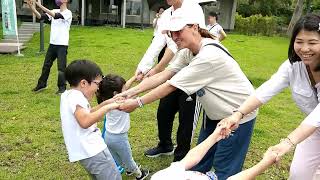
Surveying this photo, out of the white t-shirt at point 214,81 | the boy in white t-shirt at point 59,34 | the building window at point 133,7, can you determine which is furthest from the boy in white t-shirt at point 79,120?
the building window at point 133,7

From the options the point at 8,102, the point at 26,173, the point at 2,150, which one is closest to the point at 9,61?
the point at 8,102

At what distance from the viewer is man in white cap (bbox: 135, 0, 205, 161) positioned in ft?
13.5

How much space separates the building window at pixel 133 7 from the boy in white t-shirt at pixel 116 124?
25.2m

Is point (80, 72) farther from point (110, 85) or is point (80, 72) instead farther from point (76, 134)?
point (110, 85)

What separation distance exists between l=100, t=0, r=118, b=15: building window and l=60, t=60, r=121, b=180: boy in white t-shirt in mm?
25434

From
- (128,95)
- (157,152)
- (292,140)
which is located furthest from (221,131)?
(157,152)

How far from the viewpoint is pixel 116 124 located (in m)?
3.93

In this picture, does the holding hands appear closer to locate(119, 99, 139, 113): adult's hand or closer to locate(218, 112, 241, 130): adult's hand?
locate(218, 112, 241, 130): adult's hand

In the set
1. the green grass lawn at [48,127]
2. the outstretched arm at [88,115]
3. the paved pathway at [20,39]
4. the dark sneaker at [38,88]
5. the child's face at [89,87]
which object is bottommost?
the green grass lawn at [48,127]

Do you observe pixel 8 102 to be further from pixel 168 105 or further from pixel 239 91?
pixel 239 91

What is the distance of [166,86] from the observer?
295cm

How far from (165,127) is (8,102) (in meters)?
3.46

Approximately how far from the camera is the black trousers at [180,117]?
4148 mm

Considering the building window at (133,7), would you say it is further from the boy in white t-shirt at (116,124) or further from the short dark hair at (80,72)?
the short dark hair at (80,72)
